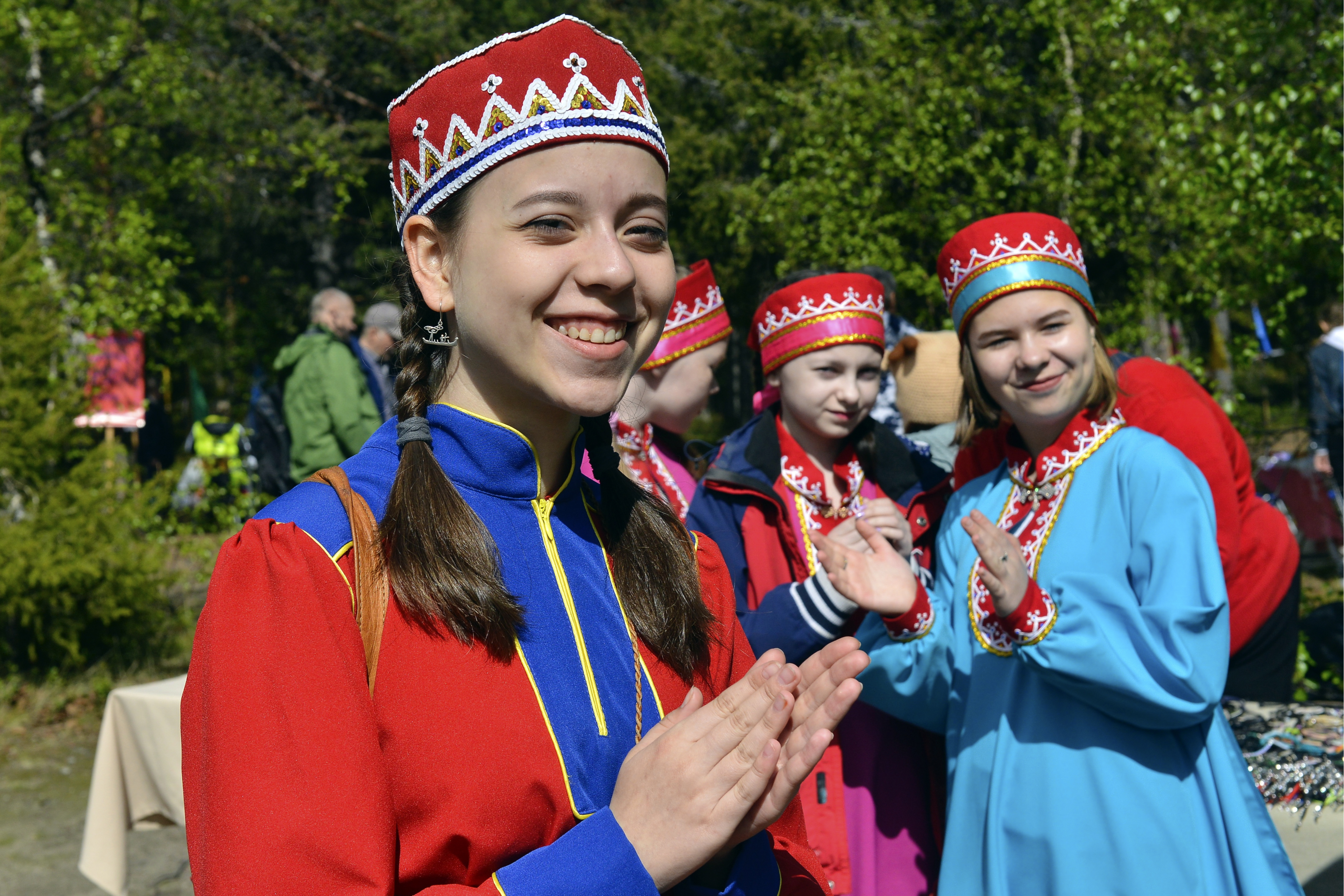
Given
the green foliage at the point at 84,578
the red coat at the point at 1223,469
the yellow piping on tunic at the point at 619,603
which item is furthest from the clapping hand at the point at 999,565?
the green foliage at the point at 84,578

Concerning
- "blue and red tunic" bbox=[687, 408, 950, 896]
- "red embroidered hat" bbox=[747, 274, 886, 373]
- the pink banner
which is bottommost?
"blue and red tunic" bbox=[687, 408, 950, 896]

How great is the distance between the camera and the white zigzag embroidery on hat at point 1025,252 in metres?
2.45

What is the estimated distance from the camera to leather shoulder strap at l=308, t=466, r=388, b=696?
1.20 m

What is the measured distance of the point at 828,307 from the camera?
116 inches

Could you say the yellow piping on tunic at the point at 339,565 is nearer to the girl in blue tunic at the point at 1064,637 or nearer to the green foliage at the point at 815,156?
the green foliage at the point at 815,156

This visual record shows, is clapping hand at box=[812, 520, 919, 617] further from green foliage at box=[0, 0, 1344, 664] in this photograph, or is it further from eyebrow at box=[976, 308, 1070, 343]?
green foliage at box=[0, 0, 1344, 664]

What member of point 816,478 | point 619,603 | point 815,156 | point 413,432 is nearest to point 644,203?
point 413,432

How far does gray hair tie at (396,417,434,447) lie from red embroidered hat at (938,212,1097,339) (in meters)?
1.54

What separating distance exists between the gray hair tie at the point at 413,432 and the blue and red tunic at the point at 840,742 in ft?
3.96

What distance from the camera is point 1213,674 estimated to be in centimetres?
205

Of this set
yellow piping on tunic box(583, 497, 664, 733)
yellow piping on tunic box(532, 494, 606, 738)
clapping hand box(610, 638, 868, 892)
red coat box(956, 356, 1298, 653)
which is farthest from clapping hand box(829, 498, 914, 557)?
clapping hand box(610, 638, 868, 892)

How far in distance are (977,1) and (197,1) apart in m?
6.33

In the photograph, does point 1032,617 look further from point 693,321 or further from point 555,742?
point 693,321

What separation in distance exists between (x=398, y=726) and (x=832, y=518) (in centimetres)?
183
